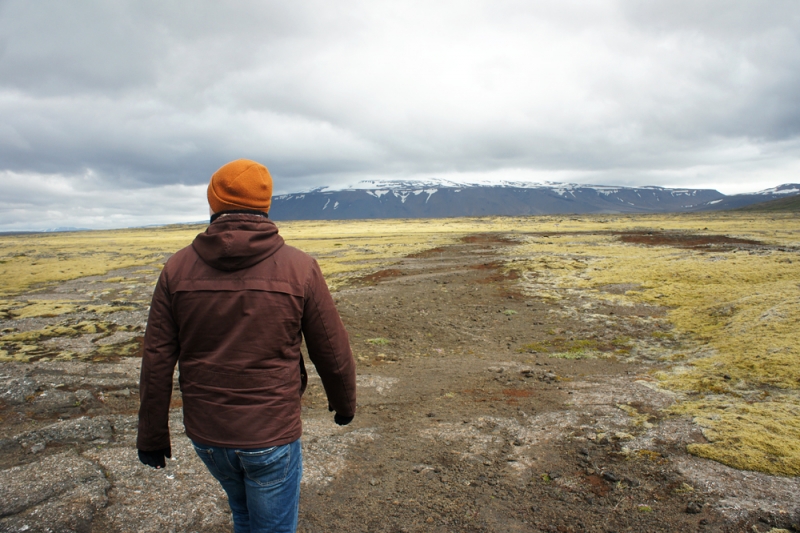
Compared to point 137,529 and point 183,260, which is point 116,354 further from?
point 183,260

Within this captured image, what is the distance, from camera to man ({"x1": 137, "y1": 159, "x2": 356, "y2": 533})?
3076 mm

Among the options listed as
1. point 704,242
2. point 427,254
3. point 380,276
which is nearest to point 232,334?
point 380,276

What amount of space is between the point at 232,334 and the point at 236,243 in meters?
0.63

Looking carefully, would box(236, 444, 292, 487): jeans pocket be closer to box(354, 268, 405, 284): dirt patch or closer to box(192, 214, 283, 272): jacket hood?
box(192, 214, 283, 272): jacket hood

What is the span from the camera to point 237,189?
3.26 m

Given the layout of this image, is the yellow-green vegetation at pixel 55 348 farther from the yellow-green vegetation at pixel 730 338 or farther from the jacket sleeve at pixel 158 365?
the yellow-green vegetation at pixel 730 338

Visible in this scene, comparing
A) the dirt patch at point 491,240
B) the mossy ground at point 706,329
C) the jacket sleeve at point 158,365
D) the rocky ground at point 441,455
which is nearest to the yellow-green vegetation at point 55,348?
the mossy ground at point 706,329

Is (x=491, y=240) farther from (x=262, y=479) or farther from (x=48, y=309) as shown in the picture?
(x=262, y=479)

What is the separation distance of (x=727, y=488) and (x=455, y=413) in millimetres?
4502

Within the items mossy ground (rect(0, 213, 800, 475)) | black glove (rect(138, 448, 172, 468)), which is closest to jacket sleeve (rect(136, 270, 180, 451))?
black glove (rect(138, 448, 172, 468))

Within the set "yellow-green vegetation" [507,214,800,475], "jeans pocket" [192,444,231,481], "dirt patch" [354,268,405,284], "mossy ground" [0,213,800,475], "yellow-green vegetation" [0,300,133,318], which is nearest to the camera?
"jeans pocket" [192,444,231,481]

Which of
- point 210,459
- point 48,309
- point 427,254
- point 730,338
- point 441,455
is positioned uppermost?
point 210,459

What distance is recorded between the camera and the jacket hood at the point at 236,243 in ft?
9.95

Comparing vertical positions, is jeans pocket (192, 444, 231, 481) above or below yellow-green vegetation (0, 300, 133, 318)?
above
